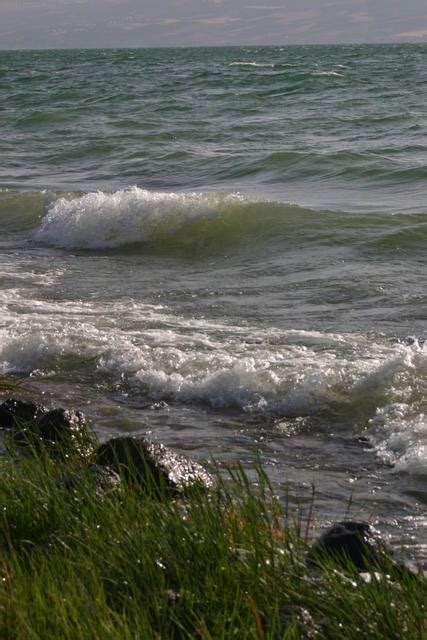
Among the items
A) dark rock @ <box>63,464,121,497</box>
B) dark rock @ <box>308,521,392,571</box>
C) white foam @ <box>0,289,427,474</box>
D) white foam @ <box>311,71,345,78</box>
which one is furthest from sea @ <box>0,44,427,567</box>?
white foam @ <box>311,71,345,78</box>

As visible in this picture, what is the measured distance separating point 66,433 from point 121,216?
9.06 meters

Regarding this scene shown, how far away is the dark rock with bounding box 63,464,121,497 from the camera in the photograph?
3777 mm

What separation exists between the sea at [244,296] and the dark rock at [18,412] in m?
0.39

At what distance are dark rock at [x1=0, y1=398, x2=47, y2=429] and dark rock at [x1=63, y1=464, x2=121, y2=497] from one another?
1.55 m

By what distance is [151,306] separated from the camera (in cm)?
939

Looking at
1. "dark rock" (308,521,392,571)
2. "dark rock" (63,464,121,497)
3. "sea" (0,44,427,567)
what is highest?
"dark rock" (63,464,121,497)

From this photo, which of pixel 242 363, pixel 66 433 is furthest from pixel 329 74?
pixel 66 433

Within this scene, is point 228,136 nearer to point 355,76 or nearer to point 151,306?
point 151,306

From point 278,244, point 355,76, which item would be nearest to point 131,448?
point 278,244

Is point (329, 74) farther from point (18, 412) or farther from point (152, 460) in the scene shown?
point (152, 460)

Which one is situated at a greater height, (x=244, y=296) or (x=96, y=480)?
(x=96, y=480)

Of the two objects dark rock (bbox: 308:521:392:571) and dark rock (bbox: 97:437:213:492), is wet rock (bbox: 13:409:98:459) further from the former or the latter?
dark rock (bbox: 308:521:392:571)

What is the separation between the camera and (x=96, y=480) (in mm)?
4250

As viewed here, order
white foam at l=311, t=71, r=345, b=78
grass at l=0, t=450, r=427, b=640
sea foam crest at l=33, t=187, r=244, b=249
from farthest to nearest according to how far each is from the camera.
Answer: white foam at l=311, t=71, r=345, b=78, sea foam crest at l=33, t=187, r=244, b=249, grass at l=0, t=450, r=427, b=640
